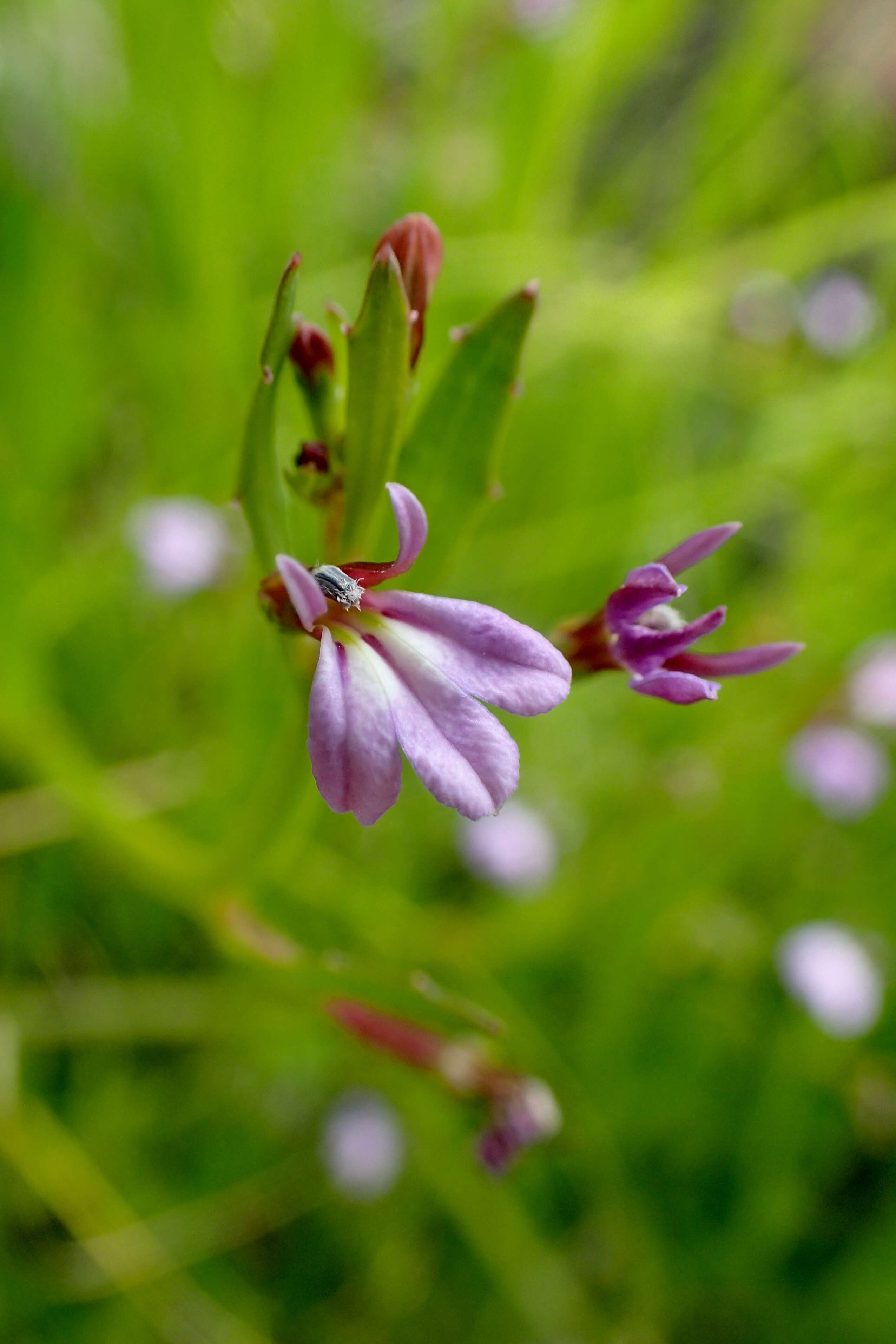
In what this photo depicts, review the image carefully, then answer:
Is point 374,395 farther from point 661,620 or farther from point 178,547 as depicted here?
point 178,547

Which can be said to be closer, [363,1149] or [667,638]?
[667,638]

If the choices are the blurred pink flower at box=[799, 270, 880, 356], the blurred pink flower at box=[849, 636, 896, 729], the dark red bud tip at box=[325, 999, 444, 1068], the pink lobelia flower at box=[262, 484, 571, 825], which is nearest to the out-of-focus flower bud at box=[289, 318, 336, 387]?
the pink lobelia flower at box=[262, 484, 571, 825]

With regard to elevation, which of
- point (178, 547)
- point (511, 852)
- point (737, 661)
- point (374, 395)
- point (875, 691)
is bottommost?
point (511, 852)

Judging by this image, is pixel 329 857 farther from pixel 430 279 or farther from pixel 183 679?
pixel 430 279

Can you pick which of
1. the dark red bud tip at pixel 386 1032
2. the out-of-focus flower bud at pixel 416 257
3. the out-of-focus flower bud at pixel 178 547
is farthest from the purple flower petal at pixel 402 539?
the out-of-focus flower bud at pixel 178 547

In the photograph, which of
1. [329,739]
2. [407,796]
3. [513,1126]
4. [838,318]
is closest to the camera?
[329,739]

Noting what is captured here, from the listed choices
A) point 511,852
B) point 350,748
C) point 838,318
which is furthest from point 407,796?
point 838,318
